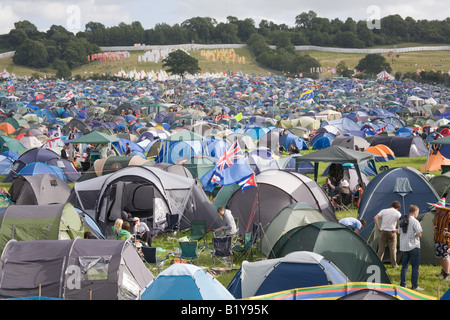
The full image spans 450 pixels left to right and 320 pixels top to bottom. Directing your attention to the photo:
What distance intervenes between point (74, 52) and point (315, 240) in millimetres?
120203

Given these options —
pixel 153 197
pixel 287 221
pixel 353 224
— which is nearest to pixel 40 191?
pixel 153 197

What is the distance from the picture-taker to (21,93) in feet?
228

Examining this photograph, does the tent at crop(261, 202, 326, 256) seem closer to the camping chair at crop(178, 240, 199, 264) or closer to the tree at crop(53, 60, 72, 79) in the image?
the camping chair at crop(178, 240, 199, 264)

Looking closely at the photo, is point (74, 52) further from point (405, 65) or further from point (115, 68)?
point (405, 65)

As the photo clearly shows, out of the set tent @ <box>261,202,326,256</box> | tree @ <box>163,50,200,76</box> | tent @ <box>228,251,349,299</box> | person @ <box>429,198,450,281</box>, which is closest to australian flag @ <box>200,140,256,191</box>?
tent @ <box>261,202,326,256</box>

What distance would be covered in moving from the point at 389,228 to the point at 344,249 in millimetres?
1168

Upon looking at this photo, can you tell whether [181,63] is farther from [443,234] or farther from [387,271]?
[443,234]

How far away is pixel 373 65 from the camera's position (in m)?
108

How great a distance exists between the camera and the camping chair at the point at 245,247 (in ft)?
37.4

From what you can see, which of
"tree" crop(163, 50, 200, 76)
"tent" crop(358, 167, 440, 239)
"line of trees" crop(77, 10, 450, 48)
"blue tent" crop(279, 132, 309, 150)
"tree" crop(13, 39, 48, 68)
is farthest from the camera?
"line of trees" crop(77, 10, 450, 48)

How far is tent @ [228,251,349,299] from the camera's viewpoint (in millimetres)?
8320

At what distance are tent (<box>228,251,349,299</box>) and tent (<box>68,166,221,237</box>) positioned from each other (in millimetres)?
5011

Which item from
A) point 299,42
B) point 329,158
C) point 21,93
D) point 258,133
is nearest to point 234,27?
point 299,42

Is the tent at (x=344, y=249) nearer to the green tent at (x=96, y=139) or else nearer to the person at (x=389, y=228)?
the person at (x=389, y=228)
